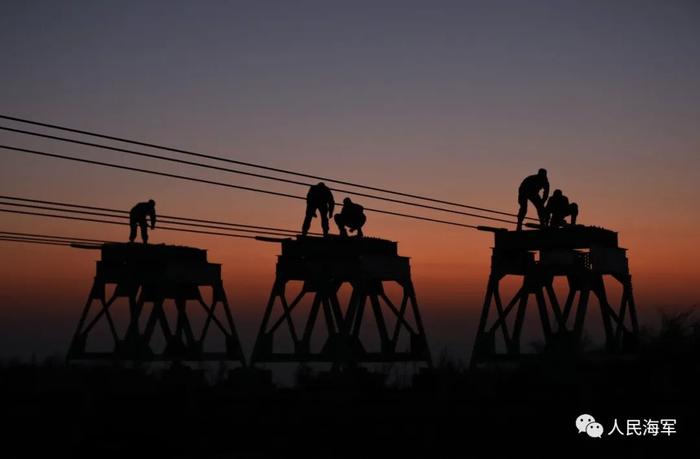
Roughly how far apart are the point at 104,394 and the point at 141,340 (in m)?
12.3

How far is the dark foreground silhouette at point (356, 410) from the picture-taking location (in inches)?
783

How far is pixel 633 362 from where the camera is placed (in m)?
35.9

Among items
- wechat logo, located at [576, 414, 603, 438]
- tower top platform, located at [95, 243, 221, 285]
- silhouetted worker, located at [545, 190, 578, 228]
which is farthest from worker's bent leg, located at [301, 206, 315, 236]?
wechat logo, located at [576, 414, 603, 438]

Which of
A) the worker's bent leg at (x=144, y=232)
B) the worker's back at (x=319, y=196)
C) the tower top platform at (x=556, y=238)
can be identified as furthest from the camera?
the worker's bent leg at (x=144, y=232)

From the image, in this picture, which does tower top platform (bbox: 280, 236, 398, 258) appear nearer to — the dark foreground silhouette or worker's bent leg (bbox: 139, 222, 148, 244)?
the dark foreground silhouette

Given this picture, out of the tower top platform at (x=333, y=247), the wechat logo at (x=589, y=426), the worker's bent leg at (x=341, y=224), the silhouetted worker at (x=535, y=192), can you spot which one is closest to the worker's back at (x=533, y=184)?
the silhouetted worker at (x=535, y=192)

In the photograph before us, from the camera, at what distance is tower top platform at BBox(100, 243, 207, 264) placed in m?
37.8

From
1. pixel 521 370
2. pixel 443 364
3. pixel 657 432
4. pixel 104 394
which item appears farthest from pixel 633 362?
pixel 104 394

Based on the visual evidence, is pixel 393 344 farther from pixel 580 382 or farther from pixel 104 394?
pixel 104 394

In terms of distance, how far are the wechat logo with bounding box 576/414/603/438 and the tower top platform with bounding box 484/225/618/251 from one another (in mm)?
12972

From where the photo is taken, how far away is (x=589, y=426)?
21734 millimetres

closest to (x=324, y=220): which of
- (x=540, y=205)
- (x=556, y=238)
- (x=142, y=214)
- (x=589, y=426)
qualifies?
(x=142, y=214)

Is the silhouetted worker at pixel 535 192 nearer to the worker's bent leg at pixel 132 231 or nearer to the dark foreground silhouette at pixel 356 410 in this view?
the dark foreground silhouette at pixel 356 410

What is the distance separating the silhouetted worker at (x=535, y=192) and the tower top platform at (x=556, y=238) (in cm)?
59
